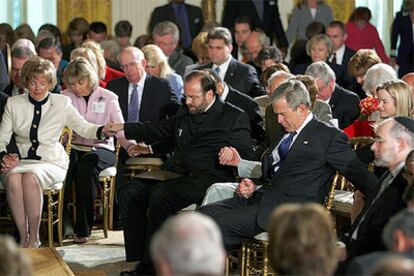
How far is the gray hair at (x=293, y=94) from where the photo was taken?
Answer: 21.2 ft

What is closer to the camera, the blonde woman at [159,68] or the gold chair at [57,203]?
the gold chair at [57,203]

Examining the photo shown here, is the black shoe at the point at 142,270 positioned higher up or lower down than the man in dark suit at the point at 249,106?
lower down

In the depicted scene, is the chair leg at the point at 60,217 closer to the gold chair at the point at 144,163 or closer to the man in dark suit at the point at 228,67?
the gold chair at the point at 144,163

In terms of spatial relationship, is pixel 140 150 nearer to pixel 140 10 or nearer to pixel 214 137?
pixel 214 137

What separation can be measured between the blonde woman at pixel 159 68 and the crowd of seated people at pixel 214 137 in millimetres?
11

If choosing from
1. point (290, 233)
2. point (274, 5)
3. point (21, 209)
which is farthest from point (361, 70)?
point (290, 233)

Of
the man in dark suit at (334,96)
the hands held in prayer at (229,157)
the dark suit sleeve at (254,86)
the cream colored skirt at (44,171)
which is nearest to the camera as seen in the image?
the hands held in prayer at (229,157)

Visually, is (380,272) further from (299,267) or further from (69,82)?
(69,82)

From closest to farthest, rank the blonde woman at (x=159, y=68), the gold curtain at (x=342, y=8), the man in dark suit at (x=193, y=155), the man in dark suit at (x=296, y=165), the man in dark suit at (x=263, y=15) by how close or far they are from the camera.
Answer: the man in dark suit at (x=296, y=165) < the man in dark suit at (x=193, y=155) < the blonde woman at (x=159, y=68) < the man in dark suit at (x=263, y=15) < the gold curtain at (x=342, y=8)

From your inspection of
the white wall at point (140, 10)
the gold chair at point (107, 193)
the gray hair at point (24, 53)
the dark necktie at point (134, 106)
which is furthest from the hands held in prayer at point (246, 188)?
the white wall at point (140, 10)

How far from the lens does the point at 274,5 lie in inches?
514

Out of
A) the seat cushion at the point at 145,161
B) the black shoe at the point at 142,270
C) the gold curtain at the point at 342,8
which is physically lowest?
the black shoe at the point at 142,270

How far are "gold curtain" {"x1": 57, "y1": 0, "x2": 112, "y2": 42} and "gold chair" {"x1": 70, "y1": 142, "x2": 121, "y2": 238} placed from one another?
4.71 metres

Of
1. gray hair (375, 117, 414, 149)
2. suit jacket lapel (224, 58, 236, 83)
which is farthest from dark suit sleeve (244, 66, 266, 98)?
gray hair (375, 117, 414, 149)
